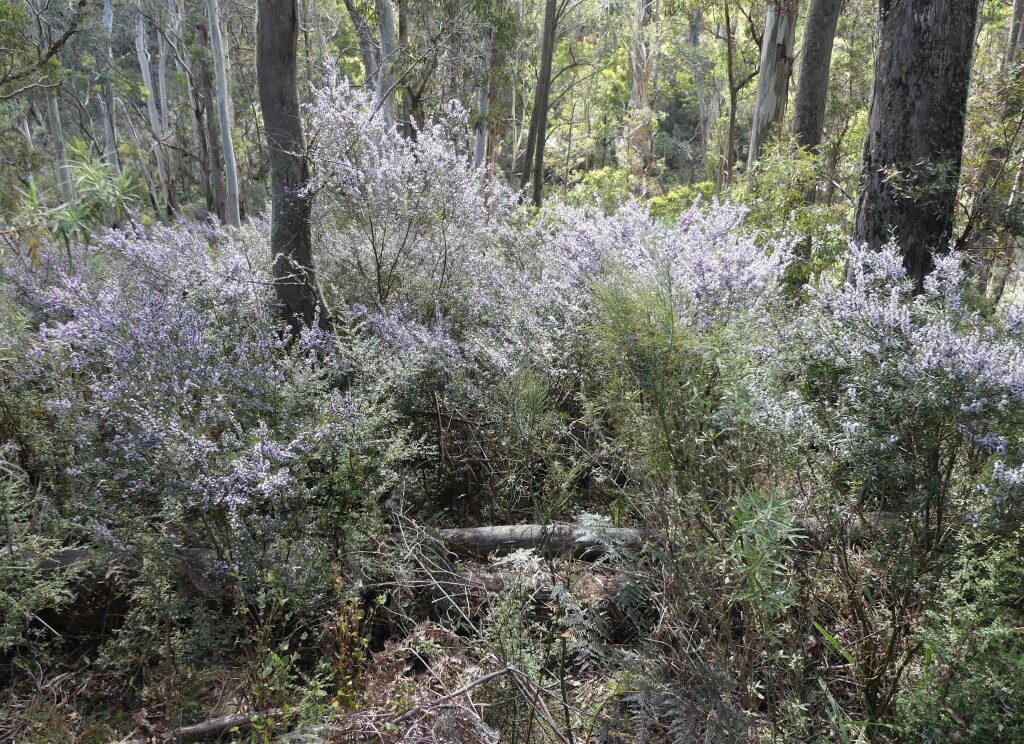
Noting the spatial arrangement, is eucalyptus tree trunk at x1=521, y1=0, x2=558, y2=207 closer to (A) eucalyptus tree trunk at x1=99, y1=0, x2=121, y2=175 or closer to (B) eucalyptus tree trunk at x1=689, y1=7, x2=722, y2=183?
(A) eucalyptus tree trunk at x1=99, y1=0, x2=121, y2=175

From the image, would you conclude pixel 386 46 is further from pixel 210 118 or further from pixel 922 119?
pixel 922 119

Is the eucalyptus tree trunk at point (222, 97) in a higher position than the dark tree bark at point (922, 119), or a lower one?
higher

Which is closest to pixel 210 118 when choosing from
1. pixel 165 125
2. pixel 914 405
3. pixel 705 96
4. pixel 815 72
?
pixel 165 125

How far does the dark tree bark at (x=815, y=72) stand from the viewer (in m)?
7.28

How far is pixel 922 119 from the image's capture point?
12.2 ft

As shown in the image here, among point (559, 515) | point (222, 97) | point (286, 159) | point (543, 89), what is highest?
point (222, 97)

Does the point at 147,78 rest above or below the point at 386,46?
above

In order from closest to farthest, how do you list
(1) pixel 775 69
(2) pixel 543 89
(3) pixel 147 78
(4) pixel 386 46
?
(1) pixel 775 69 → (4) pixel 386 46 → (2) pixel 543 89 → (3) pixel 147 78

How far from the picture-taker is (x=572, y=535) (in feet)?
9.81

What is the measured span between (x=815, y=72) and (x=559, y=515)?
666 cm

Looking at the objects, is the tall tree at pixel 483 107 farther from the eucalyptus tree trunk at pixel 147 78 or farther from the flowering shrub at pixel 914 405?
the eucalyptus tree trunk at pixel 147 78

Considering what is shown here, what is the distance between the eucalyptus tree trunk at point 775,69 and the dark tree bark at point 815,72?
4.09 ft

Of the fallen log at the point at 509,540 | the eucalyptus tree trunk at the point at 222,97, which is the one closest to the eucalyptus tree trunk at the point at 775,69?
the fallen log at the point at 509,540

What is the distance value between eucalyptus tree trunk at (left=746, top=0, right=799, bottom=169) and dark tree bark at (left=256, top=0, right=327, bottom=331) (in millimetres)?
6139
